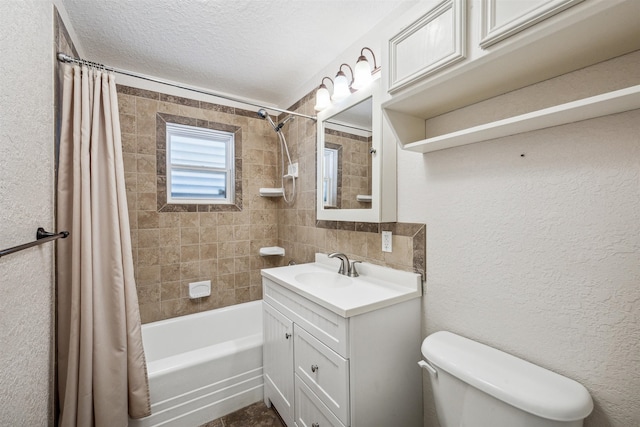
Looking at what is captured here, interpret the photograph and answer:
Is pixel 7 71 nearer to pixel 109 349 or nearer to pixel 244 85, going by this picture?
pixel 109 349

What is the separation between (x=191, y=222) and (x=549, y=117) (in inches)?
95.9

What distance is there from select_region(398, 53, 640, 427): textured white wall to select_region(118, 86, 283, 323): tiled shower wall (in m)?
1.83

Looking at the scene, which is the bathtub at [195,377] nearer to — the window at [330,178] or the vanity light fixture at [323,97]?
the window at [330,178]

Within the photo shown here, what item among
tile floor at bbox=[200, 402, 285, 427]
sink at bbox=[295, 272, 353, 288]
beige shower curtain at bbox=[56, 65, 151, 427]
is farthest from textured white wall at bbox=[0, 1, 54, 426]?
sink at bbox=[295, 272, 353, 288]

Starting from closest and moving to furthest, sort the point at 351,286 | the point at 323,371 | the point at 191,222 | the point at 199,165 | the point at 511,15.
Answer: the point at 511,15, the point at 323,371, the point at 351,286, the point at 191,222, the point at 199,165

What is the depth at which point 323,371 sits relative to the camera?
1196 millimetres

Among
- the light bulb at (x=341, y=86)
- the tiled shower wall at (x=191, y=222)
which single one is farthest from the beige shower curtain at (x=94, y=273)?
the light bulb at (x=341, y=86)

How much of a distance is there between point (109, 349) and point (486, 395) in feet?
5.92

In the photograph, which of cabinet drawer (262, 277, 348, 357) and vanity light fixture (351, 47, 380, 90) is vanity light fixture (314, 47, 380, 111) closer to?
vanity light fixture (351, 47, 380, 90)

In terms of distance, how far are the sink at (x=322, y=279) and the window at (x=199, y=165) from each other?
1.26 meters

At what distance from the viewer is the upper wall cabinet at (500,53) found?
2.21 feet

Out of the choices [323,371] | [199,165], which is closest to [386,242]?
[323,371]

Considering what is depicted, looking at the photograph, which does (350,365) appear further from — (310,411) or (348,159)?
(348,159)

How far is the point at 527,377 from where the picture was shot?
0.88 m
